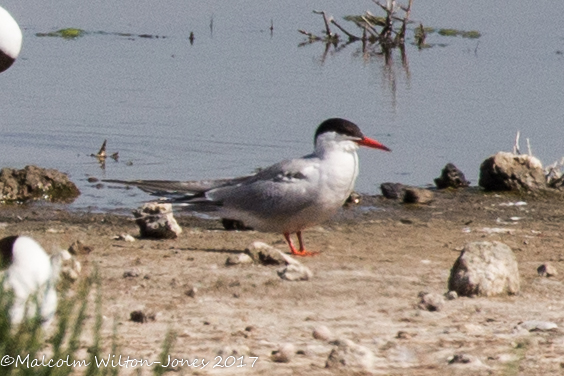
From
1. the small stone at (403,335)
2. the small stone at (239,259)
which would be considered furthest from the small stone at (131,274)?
the small stone at (403,335)

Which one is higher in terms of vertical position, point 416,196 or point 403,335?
point 403,335

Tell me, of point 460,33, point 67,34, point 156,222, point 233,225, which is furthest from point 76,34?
point 156,222

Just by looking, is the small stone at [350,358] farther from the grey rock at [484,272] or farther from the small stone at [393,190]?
the small stone at [393,190]

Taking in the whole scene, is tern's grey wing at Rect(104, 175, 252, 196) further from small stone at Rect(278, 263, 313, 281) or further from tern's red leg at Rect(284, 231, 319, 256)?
small stone at Rect(278, 263, 313, 281)

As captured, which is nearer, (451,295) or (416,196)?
(451,295)

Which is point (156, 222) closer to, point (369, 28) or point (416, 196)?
point (416, 196)

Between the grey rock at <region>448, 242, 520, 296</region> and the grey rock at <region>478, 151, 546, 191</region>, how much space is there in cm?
421

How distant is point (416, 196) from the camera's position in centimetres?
955

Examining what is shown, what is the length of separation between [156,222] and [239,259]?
1.22 m

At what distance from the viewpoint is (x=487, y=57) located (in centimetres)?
1906

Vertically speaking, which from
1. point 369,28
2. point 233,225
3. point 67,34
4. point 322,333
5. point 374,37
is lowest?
point 233,225

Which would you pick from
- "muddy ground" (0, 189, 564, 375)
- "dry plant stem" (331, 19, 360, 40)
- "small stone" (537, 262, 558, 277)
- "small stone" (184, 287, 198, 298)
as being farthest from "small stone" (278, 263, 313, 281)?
"dry plant stem" (331, 19, 360, 40)

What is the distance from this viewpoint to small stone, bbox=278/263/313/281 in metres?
6.19

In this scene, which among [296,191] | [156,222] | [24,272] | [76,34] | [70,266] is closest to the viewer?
[24,272]
